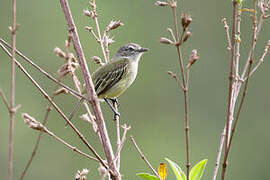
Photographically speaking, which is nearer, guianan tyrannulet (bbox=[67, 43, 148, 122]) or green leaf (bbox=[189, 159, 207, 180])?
green leaf (bbox=[189, 159, 207, 180])

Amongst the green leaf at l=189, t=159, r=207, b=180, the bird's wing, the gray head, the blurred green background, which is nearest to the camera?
the green leaf at l=189, t=159, r=207, b=180

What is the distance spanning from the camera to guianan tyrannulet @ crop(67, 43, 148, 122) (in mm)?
5965

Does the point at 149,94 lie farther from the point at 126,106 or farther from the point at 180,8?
the point at 180,8

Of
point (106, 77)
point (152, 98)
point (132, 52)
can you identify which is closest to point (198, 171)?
point (106, 77)

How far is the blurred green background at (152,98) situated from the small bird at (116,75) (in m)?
10.2

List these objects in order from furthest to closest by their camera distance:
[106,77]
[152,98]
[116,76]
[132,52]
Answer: [152,98] < [132,52] < [116,76] < [106,77]

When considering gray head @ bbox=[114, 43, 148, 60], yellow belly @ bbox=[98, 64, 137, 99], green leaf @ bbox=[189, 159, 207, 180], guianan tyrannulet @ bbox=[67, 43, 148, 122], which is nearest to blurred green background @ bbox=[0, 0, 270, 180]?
gray head @ bbox=[114, 43, 148, 60]

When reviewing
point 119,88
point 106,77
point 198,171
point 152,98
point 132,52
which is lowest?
point 152,98

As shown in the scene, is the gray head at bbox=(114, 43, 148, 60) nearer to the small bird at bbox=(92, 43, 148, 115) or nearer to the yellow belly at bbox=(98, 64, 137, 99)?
the small bird at bbox=(92, 43, 148, 115)

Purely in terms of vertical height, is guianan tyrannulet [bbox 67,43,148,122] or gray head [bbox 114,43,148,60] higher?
gray head [bbox 114,43,148,60]

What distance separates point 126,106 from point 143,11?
4.52 metres

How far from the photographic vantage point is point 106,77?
6.00m

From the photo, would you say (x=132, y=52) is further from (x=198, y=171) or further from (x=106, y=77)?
(x=198, y=171)

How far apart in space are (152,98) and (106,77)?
49.2 feet
